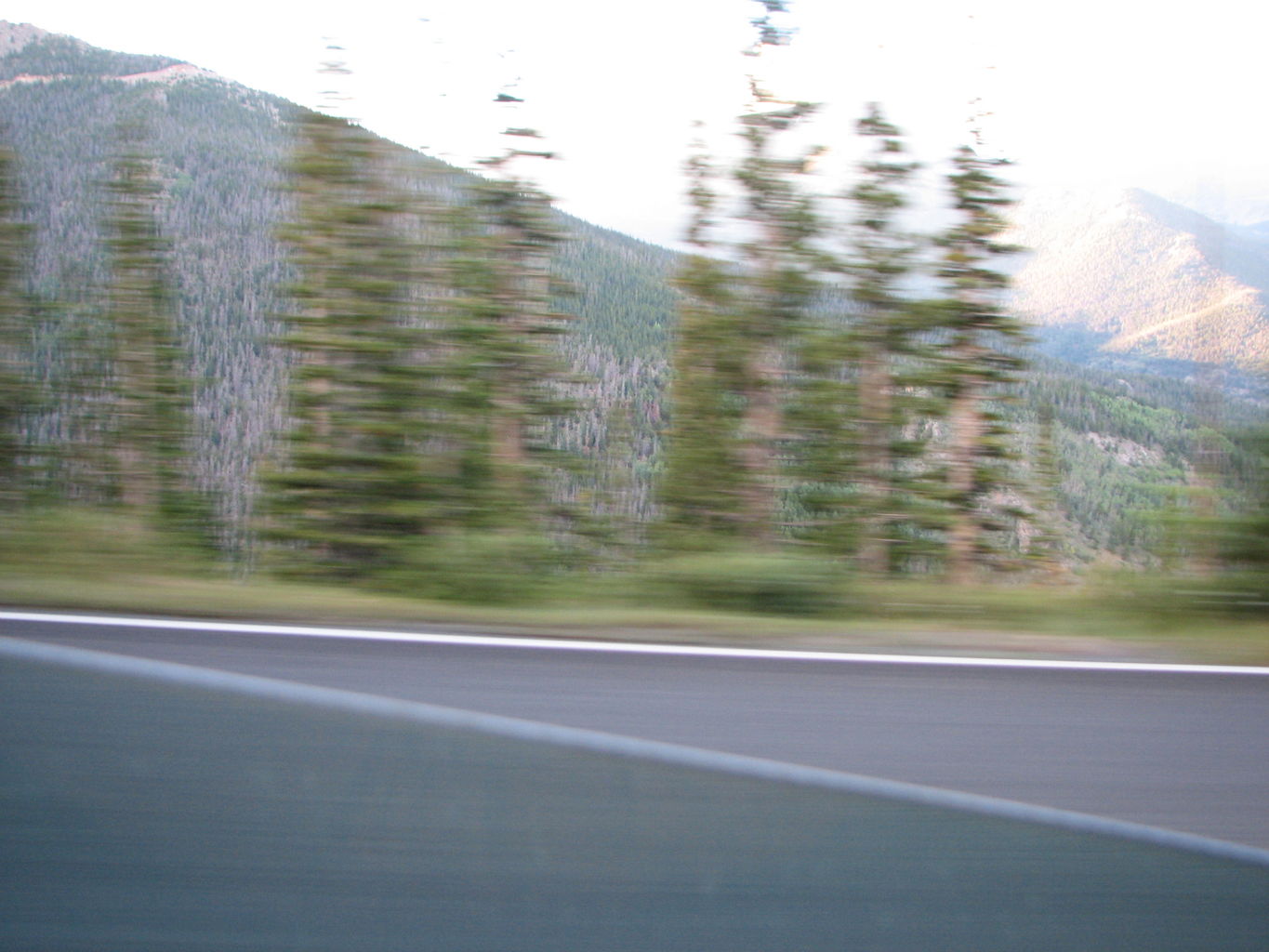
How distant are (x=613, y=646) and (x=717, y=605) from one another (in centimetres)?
162

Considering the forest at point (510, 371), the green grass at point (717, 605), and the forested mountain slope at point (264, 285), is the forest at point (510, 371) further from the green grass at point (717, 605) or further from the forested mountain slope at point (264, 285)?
the green grass at point (717, 605)

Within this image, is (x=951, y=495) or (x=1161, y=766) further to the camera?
(x=951, y=495)

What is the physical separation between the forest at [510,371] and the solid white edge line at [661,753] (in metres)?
4.47

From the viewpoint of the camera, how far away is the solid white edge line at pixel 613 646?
403cm

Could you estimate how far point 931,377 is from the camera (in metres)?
7.51

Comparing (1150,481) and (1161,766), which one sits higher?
(1150,481)

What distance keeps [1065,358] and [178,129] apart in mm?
7038

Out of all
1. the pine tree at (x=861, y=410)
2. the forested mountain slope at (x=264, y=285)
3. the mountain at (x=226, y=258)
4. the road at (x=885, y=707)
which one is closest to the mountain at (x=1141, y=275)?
the forested mountain slope at (x=264, y=285)

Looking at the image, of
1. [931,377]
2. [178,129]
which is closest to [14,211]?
[178,129]

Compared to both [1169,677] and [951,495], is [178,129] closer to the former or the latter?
[951,495]

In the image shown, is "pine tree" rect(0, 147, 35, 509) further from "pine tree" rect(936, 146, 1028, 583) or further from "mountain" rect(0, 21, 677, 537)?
"pine tree" rect(936, 146, 1028, 583)

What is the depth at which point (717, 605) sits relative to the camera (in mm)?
5562

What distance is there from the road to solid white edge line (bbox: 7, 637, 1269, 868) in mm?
669

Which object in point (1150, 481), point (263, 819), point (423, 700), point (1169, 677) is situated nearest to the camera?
point (263, 819)
